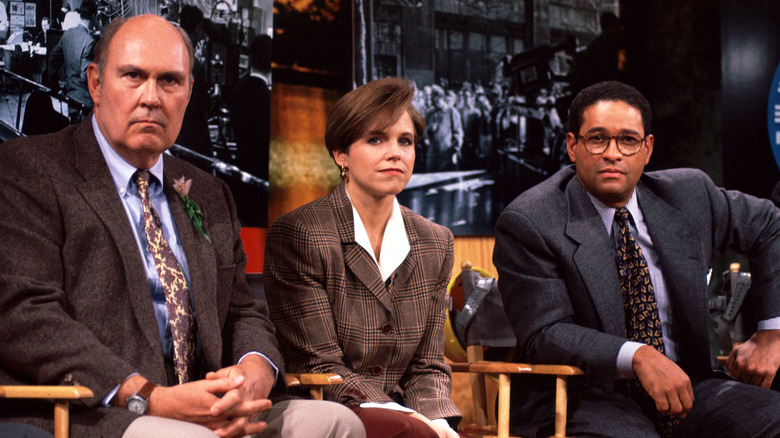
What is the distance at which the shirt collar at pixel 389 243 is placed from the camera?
2623mm

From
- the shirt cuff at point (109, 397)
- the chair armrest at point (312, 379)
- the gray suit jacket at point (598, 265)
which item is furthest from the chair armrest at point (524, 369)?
the shirt cuff at point (109, 397)

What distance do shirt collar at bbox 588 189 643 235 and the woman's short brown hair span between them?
0.82 metres

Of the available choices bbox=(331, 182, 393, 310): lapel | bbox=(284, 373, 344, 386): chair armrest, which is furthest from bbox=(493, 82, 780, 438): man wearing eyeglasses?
bbox=(284, 373, 344, 386): chair armrest

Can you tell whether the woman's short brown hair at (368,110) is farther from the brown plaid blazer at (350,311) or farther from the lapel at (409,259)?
the lapel at (409,259)

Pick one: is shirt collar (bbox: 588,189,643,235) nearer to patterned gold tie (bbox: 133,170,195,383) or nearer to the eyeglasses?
the eyeglasses

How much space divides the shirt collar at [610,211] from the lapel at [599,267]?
0.08m

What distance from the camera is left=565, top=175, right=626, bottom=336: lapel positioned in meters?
2.59

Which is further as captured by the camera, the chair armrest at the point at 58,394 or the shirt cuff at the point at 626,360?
the shirt cuff at the point at 626,360

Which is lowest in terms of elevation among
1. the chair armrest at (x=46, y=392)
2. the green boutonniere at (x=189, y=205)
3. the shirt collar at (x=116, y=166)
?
the chair armrest at (x=46, y=392)

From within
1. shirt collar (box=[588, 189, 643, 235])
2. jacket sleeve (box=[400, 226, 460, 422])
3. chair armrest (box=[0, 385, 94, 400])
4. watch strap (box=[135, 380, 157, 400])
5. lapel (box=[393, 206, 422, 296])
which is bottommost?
jacket sleeve (box=[400, 226, 460, 422])

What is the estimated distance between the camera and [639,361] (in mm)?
2373

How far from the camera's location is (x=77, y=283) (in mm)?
1865

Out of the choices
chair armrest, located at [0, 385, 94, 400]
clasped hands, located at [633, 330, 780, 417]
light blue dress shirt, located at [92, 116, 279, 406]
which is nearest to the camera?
chair armrest, located at [0, 385, 94, 400]

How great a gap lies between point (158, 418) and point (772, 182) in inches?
164
